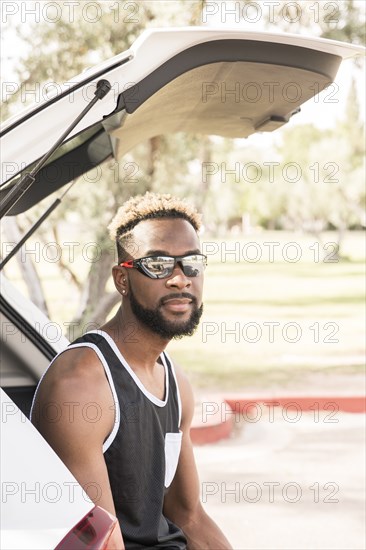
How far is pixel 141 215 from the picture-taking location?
102 inches

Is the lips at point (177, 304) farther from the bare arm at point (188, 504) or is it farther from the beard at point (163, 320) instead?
the bare arm at point (188, 504)

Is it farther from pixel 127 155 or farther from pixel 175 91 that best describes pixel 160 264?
pixel 127 155

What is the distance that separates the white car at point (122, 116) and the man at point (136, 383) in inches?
12.4

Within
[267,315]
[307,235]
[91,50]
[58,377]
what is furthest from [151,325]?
[307,235]

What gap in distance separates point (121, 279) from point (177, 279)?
200mm

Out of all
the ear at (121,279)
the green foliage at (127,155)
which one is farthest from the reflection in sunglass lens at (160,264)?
the green foliage at (127,155)

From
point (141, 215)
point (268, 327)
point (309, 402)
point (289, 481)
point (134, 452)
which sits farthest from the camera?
point (268, 327)

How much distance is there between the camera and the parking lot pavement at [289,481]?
602 cm

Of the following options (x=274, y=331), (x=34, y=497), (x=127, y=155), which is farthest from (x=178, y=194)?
(x=34, y=497)

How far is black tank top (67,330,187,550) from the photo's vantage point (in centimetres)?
233

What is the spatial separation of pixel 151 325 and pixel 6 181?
31.4 inches

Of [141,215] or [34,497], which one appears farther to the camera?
[141,215]

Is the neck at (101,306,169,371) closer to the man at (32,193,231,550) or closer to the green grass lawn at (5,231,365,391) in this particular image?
the man at (32,193,231,550)

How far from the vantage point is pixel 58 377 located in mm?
2305
